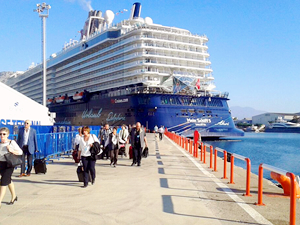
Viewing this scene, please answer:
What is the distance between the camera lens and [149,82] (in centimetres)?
4084

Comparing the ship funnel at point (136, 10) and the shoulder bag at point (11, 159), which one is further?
the ship funnel at point (136, 10)

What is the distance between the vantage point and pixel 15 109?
2067cm

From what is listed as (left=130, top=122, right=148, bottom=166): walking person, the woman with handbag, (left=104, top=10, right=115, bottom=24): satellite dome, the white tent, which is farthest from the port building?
the woman with handbag

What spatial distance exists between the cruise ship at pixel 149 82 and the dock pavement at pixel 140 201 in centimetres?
2952

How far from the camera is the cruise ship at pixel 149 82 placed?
129 ft

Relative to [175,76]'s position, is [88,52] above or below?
above

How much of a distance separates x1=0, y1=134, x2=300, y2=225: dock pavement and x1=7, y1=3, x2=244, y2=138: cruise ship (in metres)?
29.5

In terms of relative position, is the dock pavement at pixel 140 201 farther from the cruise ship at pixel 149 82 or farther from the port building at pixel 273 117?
the port building at pixel 273 117

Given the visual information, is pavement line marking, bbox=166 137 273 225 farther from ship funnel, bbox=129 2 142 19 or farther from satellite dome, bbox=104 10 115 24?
satellite dome, bbox=104 10 115 24

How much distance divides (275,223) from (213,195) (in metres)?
2.08

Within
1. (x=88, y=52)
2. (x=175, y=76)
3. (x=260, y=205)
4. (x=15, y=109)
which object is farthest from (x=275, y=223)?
(x=88, y=52)

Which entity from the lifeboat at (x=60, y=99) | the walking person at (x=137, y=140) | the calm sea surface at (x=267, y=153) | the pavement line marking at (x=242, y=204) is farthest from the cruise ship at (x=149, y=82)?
the pavement line marking at (x=242, y=204)

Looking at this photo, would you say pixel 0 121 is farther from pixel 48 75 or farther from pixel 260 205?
pixel 48 75

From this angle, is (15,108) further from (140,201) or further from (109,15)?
(109,15)
